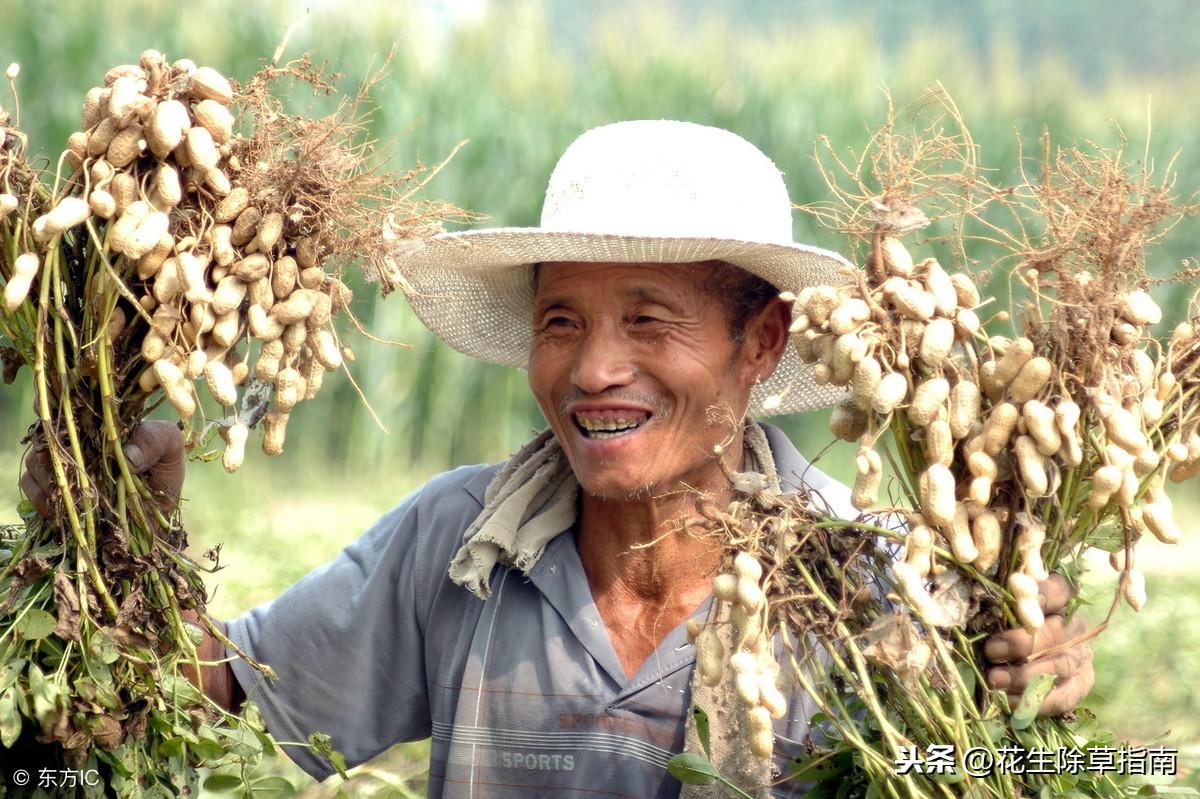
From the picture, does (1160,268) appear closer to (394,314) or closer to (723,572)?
(394,314)

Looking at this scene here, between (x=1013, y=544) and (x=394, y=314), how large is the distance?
15.1 ft

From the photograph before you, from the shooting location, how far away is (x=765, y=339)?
2443 mm

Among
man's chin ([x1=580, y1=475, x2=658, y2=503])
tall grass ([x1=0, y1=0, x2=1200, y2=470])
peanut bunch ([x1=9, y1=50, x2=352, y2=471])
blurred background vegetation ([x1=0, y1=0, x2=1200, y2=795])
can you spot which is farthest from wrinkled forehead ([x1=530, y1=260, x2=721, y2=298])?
tall grass ([x1=0, y1=0, x2=1200, y2=470])

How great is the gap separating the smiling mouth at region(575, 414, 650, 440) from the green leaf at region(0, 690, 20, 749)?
3.04ft

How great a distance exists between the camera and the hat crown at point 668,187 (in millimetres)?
2250

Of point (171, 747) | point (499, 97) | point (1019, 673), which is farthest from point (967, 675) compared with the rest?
point (499, 97)

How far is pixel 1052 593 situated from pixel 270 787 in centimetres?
111

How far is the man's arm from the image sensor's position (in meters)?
2.18

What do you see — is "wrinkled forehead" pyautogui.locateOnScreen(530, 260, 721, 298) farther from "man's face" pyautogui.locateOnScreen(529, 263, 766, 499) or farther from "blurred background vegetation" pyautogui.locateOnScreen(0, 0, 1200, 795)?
"blurred background vegetation" pyautogui.locateOnScreen(0, 0, 1200, 795)

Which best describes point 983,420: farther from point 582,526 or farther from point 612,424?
point 582,526

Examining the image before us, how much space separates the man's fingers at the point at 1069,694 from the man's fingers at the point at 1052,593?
0.31ft

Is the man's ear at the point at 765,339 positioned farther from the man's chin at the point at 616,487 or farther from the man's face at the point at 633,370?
the man's chin at the point at 616,487

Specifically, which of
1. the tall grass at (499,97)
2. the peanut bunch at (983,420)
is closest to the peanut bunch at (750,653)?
the peanut bunch at (983,420)

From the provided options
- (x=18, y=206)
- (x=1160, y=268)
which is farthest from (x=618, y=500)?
(x=1160, y=268)
